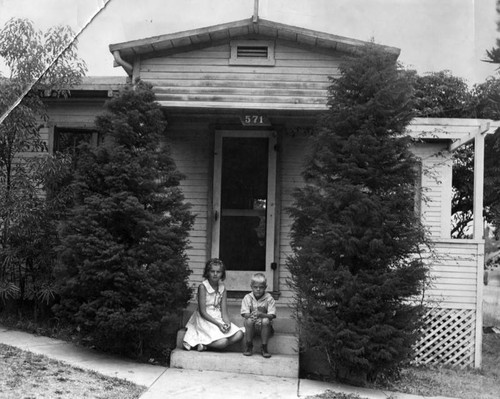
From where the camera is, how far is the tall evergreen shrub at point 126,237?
511 cm

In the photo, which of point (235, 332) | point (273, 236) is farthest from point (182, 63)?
point (235, 332)

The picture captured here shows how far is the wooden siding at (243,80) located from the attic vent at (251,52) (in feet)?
0.18

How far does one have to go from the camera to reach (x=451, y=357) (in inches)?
254

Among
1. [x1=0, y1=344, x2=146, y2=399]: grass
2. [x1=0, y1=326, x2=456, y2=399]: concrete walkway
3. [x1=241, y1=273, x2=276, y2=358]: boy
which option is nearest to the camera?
[x1=0, y1=344, x2=146, y2=399]: grass

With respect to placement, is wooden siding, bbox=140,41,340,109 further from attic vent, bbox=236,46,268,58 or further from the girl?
the girl

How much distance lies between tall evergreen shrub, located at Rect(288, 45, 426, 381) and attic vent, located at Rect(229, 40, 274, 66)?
Result: 1.18 meters

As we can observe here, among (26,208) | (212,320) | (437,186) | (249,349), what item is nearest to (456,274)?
(437,186)

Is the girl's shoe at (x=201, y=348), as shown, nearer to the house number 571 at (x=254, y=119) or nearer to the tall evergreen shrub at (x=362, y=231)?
the tall evergreen shrub at (x=362, y=231)

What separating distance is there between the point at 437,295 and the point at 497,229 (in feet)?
15.3

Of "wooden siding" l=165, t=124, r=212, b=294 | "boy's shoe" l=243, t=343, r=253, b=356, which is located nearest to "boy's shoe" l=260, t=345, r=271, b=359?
"boy's shoe" l=243, t=343, r=253, b=356

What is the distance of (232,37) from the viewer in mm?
6152

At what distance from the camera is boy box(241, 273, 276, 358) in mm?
5262

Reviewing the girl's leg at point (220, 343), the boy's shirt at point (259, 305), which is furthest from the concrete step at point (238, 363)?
the boy's shirt at point (259, 305)

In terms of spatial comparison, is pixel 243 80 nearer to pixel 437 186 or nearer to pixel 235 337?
pixel 235 337
